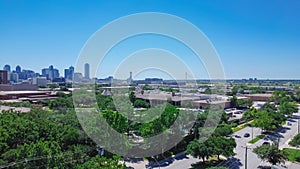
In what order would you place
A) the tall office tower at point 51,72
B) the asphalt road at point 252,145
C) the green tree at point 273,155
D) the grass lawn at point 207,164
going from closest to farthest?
the green tree at point 273,155 < the grass lawn at point 207,164 < the asphalt road at point 252,145 < the tall office tower at point 51,72

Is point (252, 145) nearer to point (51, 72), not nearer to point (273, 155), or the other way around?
point (273, 155)

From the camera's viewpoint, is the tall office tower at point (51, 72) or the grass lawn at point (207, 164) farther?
the tall office tower at point (51, 72)

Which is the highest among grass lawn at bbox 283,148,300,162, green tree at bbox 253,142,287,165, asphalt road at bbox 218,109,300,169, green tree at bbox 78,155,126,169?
green tree at bbox 78,155,126,169

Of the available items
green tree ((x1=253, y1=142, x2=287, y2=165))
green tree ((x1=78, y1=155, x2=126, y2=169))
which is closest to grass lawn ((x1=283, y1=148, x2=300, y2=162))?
green tree ((x1=253, y1=142, x2=287, y2=165))

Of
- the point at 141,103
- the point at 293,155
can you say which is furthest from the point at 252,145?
the point at 141,103

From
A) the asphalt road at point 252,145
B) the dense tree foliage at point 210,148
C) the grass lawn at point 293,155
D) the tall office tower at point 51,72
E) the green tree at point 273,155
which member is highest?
the tall office tower at point 51,72

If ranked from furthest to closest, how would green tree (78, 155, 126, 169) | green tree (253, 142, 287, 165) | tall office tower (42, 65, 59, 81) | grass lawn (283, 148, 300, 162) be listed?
1. tall office tower (42, 65, 59, 81)
2. grass lawn (283, 148, 300, 162)
3. green tree (253, 142, 287, 165)
4. green tree (78, 155, 126, 169)

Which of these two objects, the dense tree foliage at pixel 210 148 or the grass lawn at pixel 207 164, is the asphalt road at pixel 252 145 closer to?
the grass lawn at pixel 207 164

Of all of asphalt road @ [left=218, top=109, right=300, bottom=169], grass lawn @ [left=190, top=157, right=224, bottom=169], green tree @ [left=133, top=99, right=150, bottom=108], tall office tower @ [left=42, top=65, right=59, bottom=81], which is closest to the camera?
grass lawn @ [left=190, top=157, right=224, bottom=169]

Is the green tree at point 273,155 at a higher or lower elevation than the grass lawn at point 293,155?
higher

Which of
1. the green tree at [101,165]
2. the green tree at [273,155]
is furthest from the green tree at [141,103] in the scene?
the green tree at [101,165]

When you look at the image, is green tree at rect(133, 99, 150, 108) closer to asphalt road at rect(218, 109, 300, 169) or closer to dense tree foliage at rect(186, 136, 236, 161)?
asphalt road at rect(218, 109, 300, 169)

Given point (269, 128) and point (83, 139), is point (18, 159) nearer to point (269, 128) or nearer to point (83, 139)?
point (83, 139)

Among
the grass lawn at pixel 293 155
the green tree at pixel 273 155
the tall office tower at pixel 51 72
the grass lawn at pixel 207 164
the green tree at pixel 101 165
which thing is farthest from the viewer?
the tall office tower at pixel 51 72
